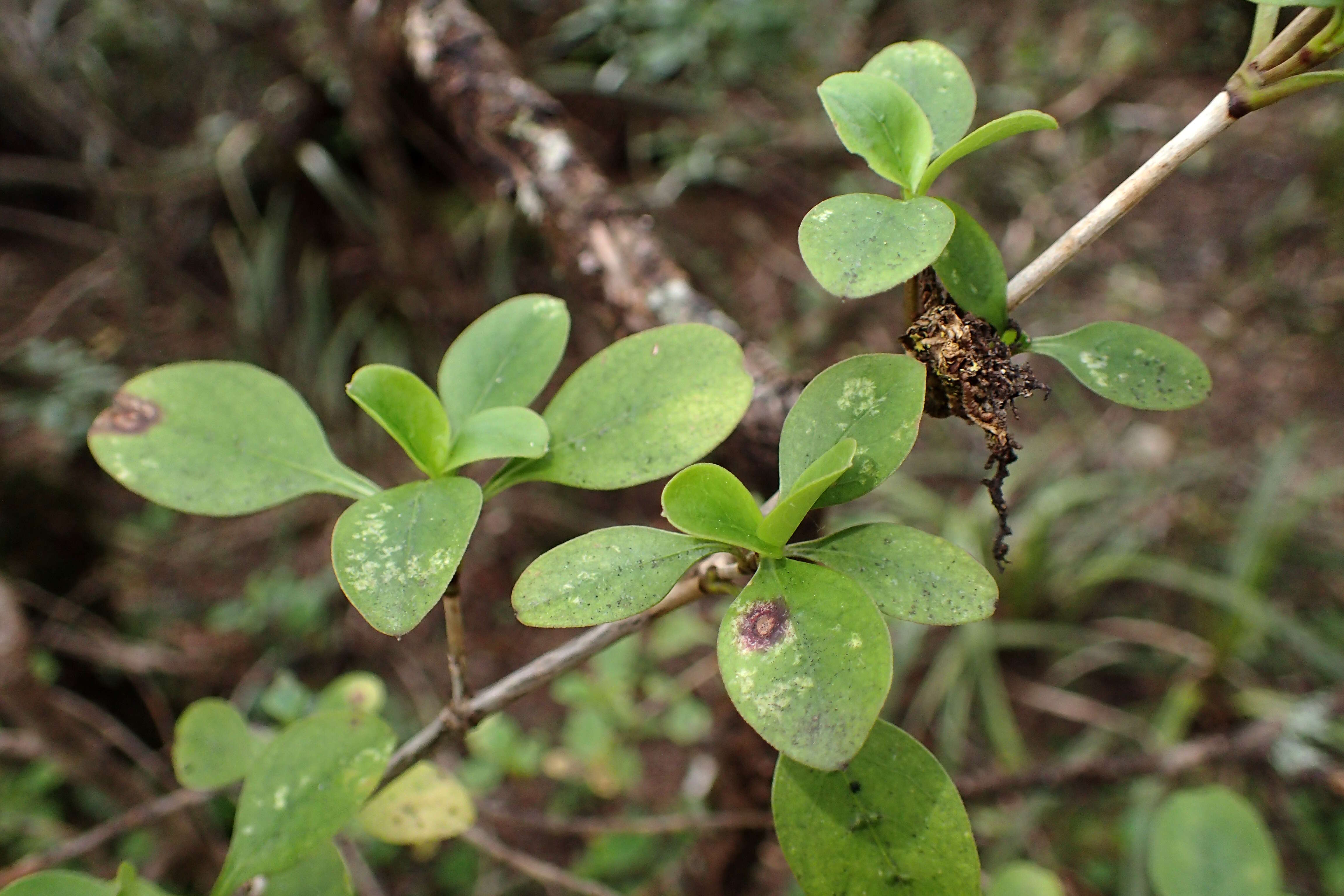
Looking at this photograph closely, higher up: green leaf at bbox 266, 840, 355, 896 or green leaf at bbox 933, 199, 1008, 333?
green leaf at bbox 933, 199, 1008, 333

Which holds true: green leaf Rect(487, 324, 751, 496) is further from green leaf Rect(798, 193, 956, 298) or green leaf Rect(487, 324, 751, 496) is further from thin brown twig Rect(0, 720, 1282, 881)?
thin brown twig Rect(0, 720, 1282, 881)

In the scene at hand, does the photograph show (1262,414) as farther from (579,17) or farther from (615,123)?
(579,17)

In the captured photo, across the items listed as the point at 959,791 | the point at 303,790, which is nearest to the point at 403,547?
the point at 303,790

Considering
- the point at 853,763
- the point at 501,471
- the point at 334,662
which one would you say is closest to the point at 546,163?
the point at 501,471

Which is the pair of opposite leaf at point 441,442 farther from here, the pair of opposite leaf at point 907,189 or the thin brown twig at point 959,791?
the thin brown twig at point 959,791

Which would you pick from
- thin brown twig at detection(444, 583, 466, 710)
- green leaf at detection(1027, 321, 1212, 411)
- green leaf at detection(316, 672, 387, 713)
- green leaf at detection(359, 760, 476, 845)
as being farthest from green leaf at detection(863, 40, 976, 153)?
green leaf at detection(316, 672, 387, 713)

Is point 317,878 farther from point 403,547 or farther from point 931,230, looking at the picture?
point 931,230

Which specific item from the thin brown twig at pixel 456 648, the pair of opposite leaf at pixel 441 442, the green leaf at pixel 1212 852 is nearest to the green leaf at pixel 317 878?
the thin brown twig at pixel 456 648
